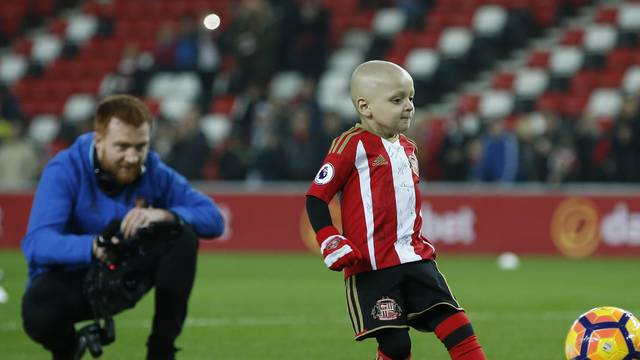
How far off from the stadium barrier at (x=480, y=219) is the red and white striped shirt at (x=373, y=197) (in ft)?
29.7

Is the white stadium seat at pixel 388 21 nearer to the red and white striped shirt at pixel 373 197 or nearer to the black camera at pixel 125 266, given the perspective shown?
the black camera at pixel 125 266

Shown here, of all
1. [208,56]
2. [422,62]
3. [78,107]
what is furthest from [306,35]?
[78,107]

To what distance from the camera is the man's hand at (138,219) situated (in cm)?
527

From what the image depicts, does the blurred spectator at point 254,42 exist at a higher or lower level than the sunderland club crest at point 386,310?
higher

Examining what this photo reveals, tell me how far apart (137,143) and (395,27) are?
52.7 feet

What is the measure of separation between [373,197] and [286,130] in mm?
12228

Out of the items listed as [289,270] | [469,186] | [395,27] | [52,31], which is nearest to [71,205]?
[289,270]

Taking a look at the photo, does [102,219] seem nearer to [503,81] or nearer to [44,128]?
[503,81]

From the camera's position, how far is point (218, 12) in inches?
887

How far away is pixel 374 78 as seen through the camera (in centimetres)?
524

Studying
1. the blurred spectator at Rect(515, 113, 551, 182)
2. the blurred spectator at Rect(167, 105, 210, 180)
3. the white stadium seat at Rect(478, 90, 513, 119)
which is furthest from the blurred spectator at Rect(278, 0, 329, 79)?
the blurred spectator at Rect(515, 113, 551, 182)

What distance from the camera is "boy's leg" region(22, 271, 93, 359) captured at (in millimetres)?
5445

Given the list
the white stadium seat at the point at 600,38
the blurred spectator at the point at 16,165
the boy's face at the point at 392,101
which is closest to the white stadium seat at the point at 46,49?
the blurred spectator at the point at 16,165

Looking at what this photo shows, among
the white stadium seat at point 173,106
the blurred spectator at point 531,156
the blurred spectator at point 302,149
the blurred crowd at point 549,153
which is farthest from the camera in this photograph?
the white stadium seat at point 173,106
